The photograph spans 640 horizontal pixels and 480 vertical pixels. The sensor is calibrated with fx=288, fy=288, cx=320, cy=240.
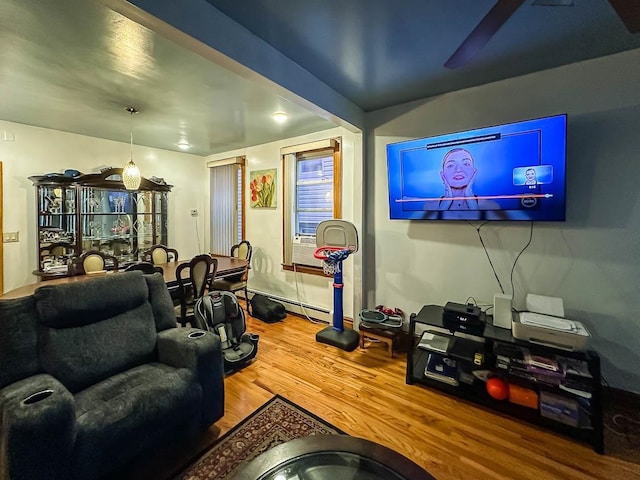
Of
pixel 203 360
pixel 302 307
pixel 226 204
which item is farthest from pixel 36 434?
pixel 226 204

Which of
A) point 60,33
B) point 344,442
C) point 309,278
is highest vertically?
point 60,33

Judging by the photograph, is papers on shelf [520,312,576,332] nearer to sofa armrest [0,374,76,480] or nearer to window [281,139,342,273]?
window [281,139,342,273]

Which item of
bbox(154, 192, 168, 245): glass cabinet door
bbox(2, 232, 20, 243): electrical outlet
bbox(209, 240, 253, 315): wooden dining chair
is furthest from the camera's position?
bbox(154, 192, 168, 245): glass cabinet door

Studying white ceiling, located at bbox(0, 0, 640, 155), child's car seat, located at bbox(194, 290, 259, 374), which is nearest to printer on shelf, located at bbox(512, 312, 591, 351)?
white ceiling, located at bbox(0, 0, 640, 155)

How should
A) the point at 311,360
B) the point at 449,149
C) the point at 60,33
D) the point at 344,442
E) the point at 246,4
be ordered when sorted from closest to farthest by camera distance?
the point at 344,442 → the point at 246,4 → the point at 60,33 → the point at 449,149 → the point at 311,360

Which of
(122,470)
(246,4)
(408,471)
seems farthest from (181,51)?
(408,471)

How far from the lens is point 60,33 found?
1.81 meters

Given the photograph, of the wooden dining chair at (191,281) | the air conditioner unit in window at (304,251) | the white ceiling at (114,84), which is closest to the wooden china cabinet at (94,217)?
the white ceiling at (114,84)

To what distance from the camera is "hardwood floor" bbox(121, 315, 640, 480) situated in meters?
1.62

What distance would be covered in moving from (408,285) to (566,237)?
137 centimetres

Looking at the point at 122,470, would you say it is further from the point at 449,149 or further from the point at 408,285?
the point at 449,149

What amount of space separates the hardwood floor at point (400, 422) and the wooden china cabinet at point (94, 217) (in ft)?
8.82

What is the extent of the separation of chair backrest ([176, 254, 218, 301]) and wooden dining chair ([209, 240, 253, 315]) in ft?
1.08

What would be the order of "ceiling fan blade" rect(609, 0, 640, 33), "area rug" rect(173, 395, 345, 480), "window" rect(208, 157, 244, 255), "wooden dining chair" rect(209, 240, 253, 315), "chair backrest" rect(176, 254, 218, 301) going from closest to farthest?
"ceiling fan blade" rect(609, 0, 640, 33), "area rug" rect(173, 395, 345, 480), "chair backrest" rect(176, 254, 218, 301), "wooden dining chair" rect(209, 240, 253, 315), "window" rect(208, 157, 244, 255)
